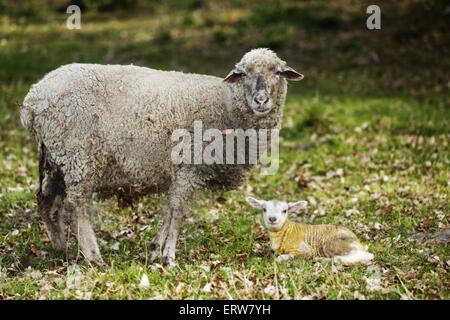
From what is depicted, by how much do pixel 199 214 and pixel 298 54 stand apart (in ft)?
36.7

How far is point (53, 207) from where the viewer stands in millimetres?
9469

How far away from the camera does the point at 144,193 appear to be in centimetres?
917

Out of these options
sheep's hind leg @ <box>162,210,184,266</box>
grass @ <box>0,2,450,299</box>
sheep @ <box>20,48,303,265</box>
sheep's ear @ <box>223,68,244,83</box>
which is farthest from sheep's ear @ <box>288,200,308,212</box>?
sheep's ear @ <box>223,68,244,83</box>

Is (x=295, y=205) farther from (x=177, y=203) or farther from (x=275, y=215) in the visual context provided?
(x=177, y=203)

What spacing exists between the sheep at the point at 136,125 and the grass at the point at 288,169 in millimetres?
822

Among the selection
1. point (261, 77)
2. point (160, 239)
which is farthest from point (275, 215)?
point (261, 77)

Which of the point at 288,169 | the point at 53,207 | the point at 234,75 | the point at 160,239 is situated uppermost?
the point at 234,75

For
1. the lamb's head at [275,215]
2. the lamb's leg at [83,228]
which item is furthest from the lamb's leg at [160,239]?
the lamb's head at [275,215]

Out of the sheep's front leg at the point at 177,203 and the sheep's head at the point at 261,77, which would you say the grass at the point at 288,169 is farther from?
the sheep's head at the point at 261,77

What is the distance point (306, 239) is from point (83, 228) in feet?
8.67

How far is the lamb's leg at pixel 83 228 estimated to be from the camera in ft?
29.5

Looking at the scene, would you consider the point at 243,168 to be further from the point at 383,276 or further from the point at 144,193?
the point at 383,276

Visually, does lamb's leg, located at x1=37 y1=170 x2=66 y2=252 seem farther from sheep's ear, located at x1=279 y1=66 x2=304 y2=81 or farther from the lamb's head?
sheep's ear, located at x1=279 y1=66 x2=304 y2=81

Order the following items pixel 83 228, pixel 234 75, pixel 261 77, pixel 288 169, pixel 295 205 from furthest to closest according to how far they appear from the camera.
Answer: pixel 288 169
pixel 295 205
pixel 83 228
pixel 234 75
pixel 261 77
